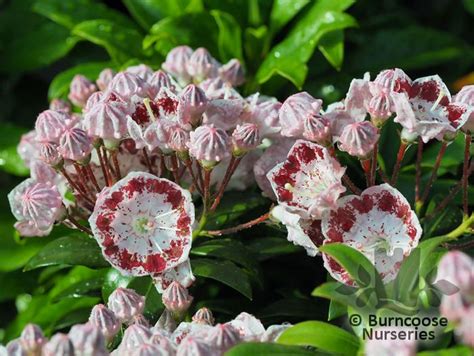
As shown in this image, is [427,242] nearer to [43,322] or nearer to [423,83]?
[423,83]

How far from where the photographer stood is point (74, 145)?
68.9 inches

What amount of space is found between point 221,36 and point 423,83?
0.67 metres

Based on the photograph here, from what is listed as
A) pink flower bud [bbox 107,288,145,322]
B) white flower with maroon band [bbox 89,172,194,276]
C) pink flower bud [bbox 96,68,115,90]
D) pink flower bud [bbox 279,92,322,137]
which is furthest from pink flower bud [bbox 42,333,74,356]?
pink flower bud [bbox 96,68,115,90]

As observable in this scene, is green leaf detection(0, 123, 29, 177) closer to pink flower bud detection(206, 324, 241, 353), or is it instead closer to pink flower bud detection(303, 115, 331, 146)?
pink flower bud detection(303, 115, 331, 146)

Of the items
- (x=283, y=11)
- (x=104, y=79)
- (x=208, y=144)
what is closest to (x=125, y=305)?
(x=208, y=144)

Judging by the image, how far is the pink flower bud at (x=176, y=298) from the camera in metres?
1.68

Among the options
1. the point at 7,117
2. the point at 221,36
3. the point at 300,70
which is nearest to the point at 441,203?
the point at 300,70

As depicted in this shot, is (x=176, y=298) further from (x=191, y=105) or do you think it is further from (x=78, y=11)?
(x=78, y=11)

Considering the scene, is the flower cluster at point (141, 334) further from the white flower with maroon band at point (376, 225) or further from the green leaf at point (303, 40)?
the green leaf at point (303, 40)

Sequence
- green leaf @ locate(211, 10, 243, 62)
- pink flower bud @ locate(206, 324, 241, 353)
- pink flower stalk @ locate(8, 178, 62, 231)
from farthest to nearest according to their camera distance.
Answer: green leaf @ locate(211, 10, 243, 62) < pink flower stalk @ locate(8, 178, 62, 231) < pink flower bud @ locate(206, 324, 241, 353)

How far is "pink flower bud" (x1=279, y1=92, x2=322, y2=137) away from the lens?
1746 millimetres

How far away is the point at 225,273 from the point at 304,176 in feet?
0.74

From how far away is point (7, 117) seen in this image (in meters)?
2.87

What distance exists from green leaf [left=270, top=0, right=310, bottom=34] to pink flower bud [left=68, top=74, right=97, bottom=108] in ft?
1.66
